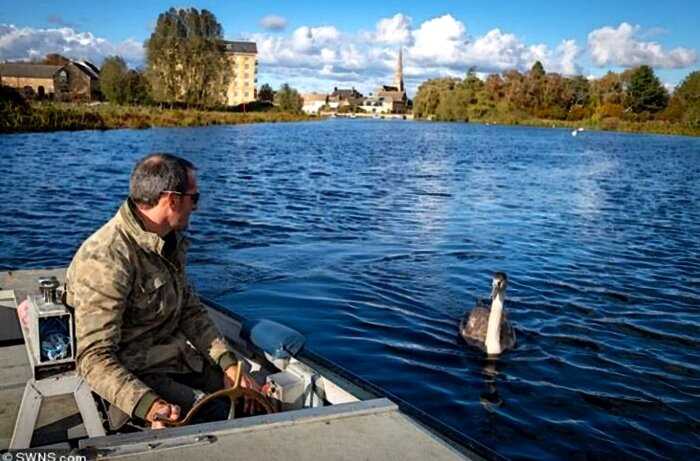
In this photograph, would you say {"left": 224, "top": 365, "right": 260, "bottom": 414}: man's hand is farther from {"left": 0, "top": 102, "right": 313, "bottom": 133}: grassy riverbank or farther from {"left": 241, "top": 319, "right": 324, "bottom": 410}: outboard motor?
{"left": 0, "top": 102, "right": 313, "bottom": 133}: grassy riverbank

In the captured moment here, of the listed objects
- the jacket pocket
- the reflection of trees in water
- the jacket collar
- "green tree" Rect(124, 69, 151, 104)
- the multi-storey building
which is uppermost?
the multi-storey building

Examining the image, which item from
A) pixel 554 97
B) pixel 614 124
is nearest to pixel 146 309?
pixel 614 124

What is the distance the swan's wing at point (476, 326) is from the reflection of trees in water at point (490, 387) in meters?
0.41

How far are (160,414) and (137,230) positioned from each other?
3.46ft

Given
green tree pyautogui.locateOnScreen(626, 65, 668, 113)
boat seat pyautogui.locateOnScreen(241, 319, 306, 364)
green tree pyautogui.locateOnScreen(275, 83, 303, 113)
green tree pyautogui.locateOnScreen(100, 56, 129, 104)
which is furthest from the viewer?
green tree pyautogui.locateOnScreen(275, 83, 303, 113)

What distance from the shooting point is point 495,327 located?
26.2 feet

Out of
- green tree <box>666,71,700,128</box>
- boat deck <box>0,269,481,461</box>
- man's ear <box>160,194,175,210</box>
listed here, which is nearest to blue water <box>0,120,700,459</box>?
boat deck <box>0,269,481,461</box>

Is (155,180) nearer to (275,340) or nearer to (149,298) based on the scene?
(149,298)

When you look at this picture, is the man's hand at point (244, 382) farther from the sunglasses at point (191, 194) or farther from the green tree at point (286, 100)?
the green tree at point (286, 100)

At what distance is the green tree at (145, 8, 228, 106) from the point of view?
8275cm

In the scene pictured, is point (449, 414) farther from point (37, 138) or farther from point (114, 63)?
point (114, 63)

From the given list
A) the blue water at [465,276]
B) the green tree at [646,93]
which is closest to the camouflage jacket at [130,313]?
the blue water at [465,276]

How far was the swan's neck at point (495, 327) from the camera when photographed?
796cm

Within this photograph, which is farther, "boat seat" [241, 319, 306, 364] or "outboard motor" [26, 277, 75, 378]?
"boat seat" [241, 319, 306, 364]
